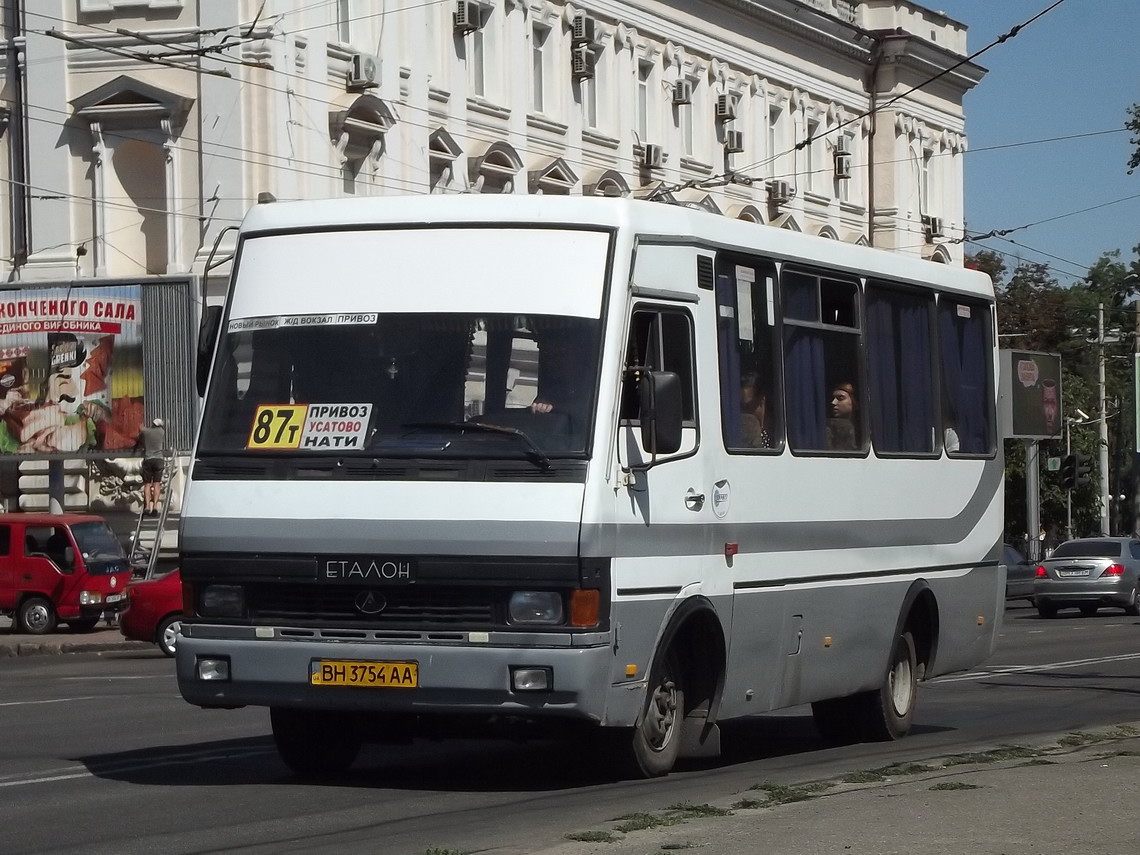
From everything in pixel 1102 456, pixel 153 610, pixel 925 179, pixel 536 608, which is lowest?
pixel 153 610

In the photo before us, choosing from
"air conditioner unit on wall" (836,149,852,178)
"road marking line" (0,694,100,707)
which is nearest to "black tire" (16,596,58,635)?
Answer: "road marking line" (0,694,100,707)

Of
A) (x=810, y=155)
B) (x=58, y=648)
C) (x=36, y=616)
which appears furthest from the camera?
(x=810, y=155)

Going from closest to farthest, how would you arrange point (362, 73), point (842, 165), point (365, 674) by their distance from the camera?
1. point (365, 674)
2. point (362, 73)
3. point (842, 165)

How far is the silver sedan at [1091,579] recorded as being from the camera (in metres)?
40.8

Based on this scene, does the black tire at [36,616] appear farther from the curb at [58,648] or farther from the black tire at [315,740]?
the black tire at [315,740]

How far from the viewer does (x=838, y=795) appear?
10078 mm

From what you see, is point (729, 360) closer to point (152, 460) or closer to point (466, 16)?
point (152, 460)

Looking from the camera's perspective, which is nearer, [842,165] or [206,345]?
[206,345]

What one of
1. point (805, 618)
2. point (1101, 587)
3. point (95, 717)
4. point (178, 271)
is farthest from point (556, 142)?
point (805, 618)

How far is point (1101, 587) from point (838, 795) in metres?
31.8

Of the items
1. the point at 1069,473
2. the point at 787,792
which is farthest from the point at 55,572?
the point at 1069,473

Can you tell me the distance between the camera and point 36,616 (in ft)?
106

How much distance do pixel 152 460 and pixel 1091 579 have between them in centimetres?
1691

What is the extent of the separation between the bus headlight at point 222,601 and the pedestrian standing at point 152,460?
84.5ft
